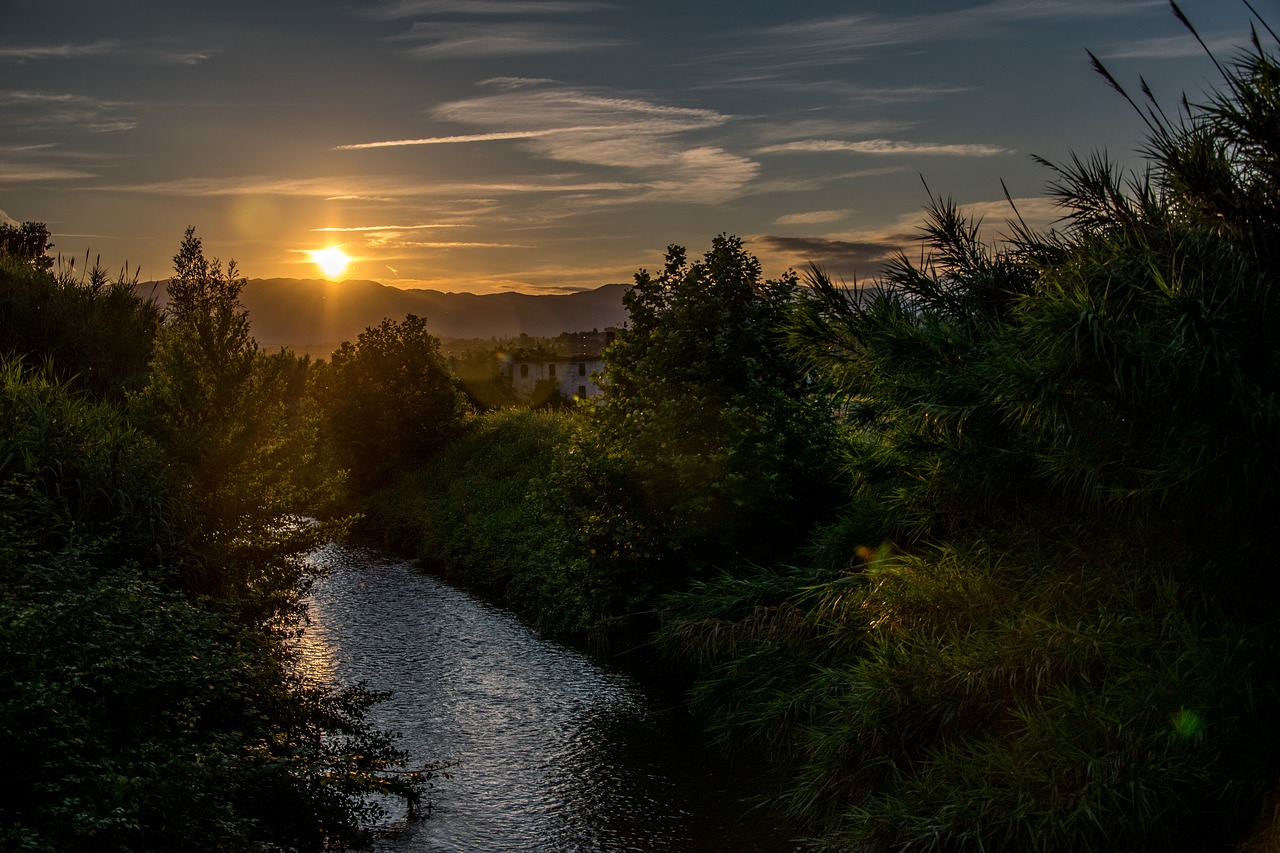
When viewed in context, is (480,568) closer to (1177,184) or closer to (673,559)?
(673,559)

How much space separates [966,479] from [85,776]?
29.1 feet

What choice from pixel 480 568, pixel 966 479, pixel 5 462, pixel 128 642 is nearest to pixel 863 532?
pixel 966 479

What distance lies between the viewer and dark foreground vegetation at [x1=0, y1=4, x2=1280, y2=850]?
25.4 ft

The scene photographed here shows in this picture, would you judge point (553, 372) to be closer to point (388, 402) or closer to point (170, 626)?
point (388, 402)

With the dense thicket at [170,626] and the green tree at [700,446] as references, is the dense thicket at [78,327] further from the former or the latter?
the green tree at [700,446]

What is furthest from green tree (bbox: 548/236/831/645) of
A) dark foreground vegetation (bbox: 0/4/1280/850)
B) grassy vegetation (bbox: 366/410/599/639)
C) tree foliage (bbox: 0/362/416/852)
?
tree foliage (bbox: 0/362/416/852)

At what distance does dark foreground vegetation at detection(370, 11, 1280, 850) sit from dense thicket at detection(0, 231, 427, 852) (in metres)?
5.34

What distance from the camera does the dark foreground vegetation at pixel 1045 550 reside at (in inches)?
309

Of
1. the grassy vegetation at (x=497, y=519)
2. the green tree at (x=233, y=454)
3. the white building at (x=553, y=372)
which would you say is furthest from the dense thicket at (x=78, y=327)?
the white building at (x=553, y=372)

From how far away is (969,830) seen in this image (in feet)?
26.7

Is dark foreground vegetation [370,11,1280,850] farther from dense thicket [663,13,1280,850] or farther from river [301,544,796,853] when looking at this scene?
river [301,544,796,853]

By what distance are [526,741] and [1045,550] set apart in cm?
765

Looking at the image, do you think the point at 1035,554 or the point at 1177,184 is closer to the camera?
the point at 1177,184

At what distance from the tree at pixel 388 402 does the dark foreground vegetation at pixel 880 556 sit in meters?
26.2
